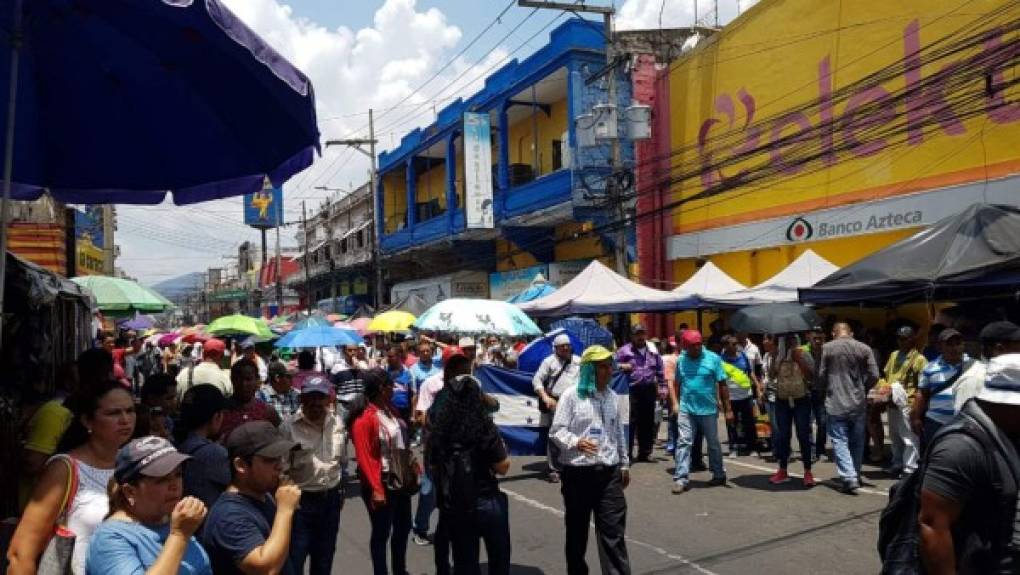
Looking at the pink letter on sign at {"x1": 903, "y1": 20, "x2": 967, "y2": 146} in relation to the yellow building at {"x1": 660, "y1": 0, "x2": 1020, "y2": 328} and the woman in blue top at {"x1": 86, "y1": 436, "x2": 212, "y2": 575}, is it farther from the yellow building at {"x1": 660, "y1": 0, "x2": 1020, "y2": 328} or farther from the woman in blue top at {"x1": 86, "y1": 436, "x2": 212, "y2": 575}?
the woman in blue top at {"x1": 86, "y1": 436, "x2": 212, "y2": 575}

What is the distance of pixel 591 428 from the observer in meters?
5.38

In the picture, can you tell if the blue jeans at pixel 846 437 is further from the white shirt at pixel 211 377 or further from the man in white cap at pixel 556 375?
the white shirt at pixel 211 377

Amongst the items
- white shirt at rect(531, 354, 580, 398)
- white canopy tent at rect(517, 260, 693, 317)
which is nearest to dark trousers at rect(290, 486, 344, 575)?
white shirt at rect(531, 354, 580, 398)

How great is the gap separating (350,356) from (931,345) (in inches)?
353

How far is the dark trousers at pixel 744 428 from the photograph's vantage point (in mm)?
11070

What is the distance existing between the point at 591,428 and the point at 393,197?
36.2 metres

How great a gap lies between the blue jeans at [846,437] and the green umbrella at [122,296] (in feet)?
29.4

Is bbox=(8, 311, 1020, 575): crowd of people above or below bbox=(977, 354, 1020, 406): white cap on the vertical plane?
below

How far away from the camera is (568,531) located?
545cm

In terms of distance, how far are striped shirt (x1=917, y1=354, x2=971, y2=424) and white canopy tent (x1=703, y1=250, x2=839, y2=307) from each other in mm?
7037

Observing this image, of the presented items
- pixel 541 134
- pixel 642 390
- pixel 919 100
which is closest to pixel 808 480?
pixel 642 390

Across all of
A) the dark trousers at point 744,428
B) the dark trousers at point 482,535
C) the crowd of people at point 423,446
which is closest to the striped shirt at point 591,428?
the crowd of people at point 423,446

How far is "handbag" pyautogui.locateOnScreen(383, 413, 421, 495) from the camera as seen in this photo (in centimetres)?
539

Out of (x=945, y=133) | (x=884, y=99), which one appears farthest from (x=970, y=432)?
(x=884, y=99)
